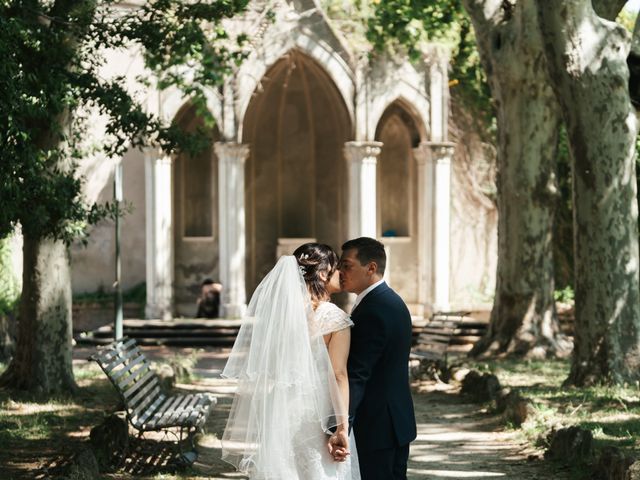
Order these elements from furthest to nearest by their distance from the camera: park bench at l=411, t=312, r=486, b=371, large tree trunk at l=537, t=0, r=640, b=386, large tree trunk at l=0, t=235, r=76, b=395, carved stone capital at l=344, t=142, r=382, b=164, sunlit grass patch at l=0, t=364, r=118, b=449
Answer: carved stone capital at l=344, t=142, r=382, b=164
park bench at l=411, t=312, r=486, b=371
large tree trunk at l=0, t=235, r=76, b=395
large tree trunk at l=537, t=0, r=640, b=386
sunlit grass patch at l=0, t=364, r=118, b=449

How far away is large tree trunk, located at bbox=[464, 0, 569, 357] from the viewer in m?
16.9

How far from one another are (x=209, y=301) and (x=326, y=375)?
17.3m

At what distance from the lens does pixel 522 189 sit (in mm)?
17469

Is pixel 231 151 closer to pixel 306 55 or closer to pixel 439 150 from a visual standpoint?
pixel 306 55

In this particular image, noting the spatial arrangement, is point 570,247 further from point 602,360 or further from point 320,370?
point 320,370

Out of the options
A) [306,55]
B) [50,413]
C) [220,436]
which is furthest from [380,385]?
[306,55]

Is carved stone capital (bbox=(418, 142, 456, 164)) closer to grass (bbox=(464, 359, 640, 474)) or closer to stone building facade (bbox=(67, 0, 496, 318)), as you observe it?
stone building facade (bbox=(67, 0, 496, 318))

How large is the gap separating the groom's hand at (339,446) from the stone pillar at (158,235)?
1707 cm

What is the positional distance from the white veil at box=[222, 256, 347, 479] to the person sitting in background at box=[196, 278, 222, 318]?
1687cm

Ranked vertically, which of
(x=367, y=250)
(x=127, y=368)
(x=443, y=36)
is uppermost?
(x=443, y=36)

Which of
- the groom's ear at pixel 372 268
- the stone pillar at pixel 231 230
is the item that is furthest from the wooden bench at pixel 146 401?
the stone pillar at pixel 231 230

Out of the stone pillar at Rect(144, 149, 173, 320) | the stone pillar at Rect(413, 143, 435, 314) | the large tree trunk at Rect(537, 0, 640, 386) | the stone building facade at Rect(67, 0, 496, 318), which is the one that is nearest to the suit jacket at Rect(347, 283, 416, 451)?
the large tree trunk at Rect(537, 0, 640, 386)

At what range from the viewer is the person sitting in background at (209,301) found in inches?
902

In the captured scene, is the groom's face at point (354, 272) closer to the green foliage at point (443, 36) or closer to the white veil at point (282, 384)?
the white veil at point (282, 384)
